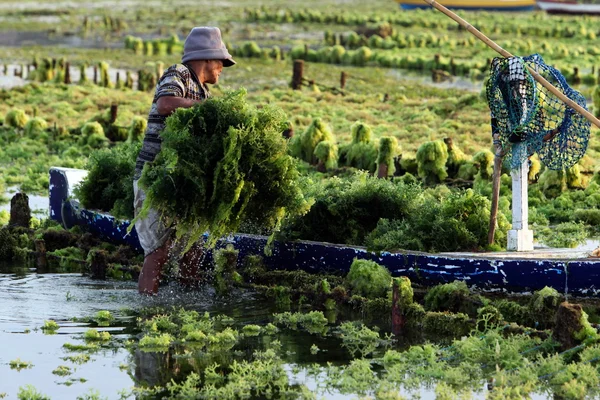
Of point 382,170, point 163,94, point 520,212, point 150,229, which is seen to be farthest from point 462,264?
point 382,170

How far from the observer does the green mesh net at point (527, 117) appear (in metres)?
12.2

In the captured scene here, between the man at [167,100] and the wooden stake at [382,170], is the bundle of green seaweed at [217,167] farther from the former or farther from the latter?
the wooden stake at [382,170]

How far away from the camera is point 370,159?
19781 mm

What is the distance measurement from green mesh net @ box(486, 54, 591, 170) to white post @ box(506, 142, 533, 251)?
0.10 metres

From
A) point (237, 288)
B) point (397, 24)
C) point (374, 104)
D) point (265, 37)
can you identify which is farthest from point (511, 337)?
point (397, 24)

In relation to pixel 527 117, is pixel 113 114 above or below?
below

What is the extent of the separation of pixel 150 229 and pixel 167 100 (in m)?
1.22

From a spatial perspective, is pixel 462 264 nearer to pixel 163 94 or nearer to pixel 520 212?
pixel 520 212

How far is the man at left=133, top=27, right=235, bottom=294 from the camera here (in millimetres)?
12164

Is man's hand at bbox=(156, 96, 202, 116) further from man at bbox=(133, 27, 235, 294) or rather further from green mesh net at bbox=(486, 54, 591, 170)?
green mesh net at bbox=(486, 54, 591, 170)

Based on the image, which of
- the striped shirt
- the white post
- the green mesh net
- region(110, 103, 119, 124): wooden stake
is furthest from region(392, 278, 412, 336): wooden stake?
region(110, 103, 119, 124): wooden stake

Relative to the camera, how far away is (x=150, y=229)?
12320 mm

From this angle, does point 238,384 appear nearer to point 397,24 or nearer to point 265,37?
point 265,37

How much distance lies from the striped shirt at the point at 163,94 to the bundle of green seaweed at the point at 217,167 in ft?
0.79
